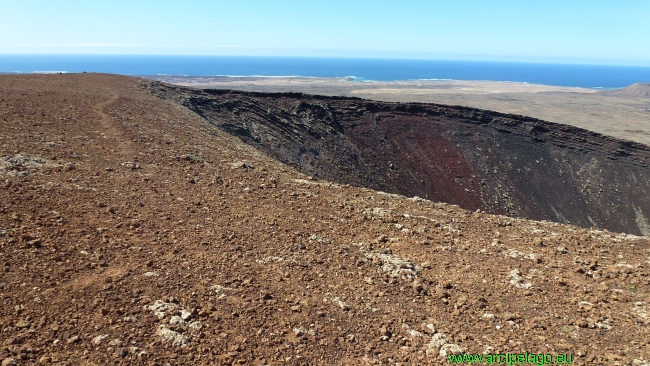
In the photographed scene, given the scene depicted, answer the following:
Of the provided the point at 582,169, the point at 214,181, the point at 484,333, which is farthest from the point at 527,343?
the point at 582,169

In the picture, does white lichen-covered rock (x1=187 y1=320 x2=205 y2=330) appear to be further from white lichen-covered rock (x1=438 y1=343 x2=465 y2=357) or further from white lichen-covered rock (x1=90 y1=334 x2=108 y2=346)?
white lichen-covered rock (x1=438 y1=343 x2=465 y2=357)

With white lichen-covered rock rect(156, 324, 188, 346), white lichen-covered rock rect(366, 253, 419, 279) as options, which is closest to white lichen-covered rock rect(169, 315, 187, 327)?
white lichen-covered rock rect(156, 324, 188, 346)

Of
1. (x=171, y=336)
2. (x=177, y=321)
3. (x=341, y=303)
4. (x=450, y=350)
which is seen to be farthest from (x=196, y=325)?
(x=450, y=350)

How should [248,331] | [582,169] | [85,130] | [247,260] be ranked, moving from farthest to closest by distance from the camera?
[582,169], [85,130], [247,260], [248,331]

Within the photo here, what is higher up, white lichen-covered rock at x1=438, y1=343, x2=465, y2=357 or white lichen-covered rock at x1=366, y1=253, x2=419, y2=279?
white lichen-covered rock at x1=366, y1=253, x2=419, y2=279

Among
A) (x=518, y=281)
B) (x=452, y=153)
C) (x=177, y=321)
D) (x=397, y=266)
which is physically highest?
(x=177, y=321)

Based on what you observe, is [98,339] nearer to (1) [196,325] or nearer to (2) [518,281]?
(1) [196,325]

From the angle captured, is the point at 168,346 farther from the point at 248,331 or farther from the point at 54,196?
the point at 54,196
